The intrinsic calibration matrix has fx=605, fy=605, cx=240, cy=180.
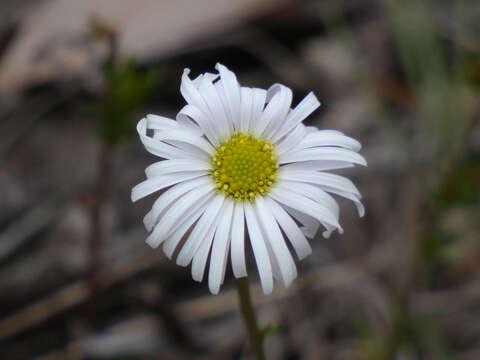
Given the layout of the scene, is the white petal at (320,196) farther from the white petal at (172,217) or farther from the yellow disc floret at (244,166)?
the white petal at (172,217)

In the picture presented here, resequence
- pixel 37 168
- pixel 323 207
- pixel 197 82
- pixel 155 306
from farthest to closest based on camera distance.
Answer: pixel 37 168 < pixel 155 306 < pixel 197 82 < pixel 323 207

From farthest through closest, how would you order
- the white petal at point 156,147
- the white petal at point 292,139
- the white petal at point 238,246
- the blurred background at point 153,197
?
the blurred background at point 153,197 < the white petal at point 292,139 < the white petal at point 156,147 < the white petal at point 238,246

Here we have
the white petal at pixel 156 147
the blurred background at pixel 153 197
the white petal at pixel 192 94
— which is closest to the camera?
the white petal at pixel 156 147

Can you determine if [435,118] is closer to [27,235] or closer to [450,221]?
[450,221]

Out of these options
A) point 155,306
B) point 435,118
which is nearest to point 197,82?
point 155,306

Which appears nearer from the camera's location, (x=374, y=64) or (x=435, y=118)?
(x=435, y=118)

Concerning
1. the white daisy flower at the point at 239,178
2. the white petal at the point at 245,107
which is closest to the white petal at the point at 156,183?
the white daisy flower at the point at 239,178
